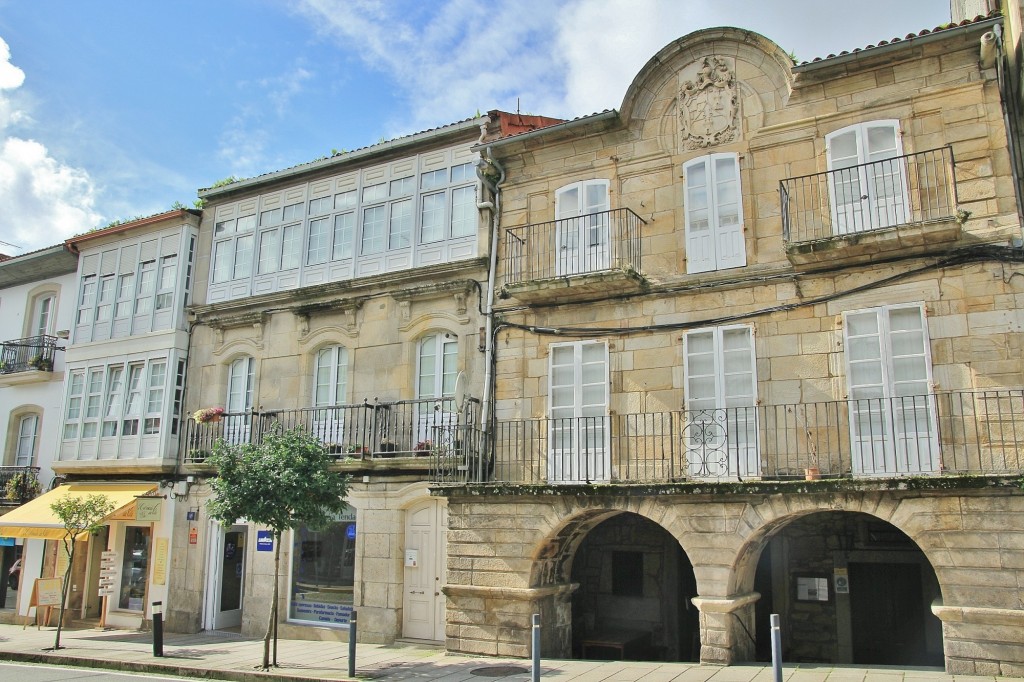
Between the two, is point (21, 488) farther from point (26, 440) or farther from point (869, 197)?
point (869, 197)

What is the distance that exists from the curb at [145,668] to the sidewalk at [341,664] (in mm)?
14

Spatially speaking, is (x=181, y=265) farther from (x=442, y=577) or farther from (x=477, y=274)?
(x=442, y=577)

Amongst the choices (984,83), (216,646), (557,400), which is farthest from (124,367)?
(984,83)

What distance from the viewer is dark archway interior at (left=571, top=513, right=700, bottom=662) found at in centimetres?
1461

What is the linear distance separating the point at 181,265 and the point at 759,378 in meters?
13.5

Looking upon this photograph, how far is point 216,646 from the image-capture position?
15586 millimetres

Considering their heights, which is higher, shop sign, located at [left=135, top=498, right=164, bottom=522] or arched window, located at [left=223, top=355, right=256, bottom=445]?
arched window, located at [left=223, top=355, right=256, bottom=445]

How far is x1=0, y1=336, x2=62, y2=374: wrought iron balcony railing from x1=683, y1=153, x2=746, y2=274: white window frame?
1645 centimetres

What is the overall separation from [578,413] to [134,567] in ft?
38.5

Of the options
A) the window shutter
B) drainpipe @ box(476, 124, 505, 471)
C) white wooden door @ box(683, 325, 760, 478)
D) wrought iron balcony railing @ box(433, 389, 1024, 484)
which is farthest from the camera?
drainpipe @ box(476, 124, 505, 471)

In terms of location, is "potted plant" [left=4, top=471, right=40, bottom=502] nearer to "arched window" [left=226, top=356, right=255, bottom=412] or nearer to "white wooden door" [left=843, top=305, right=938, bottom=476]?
"arched window" [left=226, top=356, right=255, bottom=412]

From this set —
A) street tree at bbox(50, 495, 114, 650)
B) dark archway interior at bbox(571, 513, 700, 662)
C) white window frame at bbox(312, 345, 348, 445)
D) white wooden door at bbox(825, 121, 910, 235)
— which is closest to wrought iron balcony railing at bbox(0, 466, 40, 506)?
street tree at bbox(50, 495, 114, 650)

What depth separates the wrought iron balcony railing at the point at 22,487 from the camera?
20719mm

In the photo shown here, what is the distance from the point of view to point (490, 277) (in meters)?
15.3
